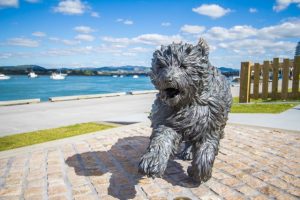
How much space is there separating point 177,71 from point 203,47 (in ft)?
2.09

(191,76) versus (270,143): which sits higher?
(191,76)

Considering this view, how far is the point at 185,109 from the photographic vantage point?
12.5 feet

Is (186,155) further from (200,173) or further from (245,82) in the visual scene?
(245,82)

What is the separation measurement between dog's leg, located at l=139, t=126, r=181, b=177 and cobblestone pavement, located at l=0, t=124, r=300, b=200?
0.57m

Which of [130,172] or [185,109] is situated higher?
[185,109]

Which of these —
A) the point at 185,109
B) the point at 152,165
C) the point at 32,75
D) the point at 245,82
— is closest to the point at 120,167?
the point at 152,165

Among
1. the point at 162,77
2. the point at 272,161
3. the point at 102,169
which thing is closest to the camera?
the point at 162,77

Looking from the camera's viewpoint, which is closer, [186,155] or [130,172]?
[130,172]

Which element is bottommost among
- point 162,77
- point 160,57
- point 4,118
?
point 4,118

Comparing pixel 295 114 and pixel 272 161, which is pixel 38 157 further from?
pixel 295 114

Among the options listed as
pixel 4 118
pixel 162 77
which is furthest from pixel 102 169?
pixel 4 118

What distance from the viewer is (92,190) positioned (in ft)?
12.7

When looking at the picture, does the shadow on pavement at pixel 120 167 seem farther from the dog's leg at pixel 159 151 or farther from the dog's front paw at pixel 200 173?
the dog's leg at pixel 159 151

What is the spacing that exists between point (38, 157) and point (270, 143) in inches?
200
